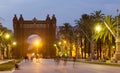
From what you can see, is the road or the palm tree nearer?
the road

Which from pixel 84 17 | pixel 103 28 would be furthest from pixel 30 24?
pixel 103 28

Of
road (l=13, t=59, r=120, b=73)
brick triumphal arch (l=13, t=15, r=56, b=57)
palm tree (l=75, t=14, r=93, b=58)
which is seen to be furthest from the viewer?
brick triumphal arch (l=13, t=15, r=56, b=57)

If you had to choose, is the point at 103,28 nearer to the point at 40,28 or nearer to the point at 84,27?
the point at 84,27

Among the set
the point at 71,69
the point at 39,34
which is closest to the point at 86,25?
the point at 39,34

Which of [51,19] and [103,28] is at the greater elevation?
[51,19]

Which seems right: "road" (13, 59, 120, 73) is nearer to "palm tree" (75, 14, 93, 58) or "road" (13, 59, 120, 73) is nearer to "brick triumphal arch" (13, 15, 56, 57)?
"palm tree" (75, 14, 93, 58)

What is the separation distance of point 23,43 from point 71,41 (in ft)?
73.7

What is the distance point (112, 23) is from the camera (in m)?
91.2

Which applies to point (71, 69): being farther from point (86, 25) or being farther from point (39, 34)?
point (39, 34)

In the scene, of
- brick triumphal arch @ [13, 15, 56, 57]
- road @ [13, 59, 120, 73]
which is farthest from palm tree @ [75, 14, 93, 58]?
road @ [13, 59, 120, 73]

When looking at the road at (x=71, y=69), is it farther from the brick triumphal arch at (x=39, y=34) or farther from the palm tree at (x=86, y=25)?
the brick triumphal arch at (x=39, y=34)

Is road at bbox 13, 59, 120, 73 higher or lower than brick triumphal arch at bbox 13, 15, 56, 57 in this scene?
lower

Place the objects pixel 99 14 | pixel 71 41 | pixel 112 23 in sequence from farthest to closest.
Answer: pixel 71 41
pixel 99 14
pixel 112 23

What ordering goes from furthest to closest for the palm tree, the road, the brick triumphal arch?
the brick triumphal arch, the palm tree, the road
